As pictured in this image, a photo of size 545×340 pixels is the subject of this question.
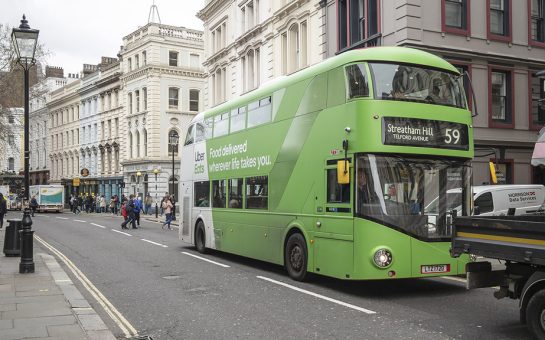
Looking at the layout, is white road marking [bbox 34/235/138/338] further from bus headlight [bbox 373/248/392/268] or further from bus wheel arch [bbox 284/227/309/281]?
bus headlight [bbox 373/248/392/268]

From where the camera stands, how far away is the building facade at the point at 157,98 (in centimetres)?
5350

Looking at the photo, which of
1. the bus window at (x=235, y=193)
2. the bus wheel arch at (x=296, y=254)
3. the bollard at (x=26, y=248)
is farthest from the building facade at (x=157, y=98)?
the bus wheel arch at (x=296, y=254)

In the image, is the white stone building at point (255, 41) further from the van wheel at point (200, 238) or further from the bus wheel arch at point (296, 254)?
the bus wheel arch at point (296, 254)

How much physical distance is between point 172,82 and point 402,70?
4688 centimetres

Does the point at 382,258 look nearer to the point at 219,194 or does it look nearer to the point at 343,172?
the point at 343,172

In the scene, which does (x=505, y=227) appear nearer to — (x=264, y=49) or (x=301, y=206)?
(x=301, y=206)

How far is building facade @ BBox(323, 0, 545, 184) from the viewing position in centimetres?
2036

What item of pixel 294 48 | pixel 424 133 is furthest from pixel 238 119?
pixel 294 48

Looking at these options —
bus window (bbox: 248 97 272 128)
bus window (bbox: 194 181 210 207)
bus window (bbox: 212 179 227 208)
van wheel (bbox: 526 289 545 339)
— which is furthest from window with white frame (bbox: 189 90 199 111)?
van wheel (bbox: 526 289 545 339)

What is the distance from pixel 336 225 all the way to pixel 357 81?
252 cm

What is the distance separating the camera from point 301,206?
36.9ft

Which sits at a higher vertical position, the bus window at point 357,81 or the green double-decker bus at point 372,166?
the bus window at point 357,81

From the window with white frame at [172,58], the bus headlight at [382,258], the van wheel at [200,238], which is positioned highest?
the window with white frame at [172,58]

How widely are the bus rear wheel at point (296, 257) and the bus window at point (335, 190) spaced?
1.40 m
